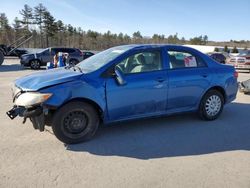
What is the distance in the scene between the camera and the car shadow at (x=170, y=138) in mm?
4609

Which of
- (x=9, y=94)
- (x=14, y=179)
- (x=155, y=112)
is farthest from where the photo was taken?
(x=9, y=94)

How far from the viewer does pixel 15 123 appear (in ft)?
19.5

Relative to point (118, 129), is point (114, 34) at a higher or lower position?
→ higher

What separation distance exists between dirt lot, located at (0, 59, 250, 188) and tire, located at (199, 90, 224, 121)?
233 mm

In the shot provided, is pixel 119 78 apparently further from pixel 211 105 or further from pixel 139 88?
pixel 211 105

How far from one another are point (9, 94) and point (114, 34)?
70.3m

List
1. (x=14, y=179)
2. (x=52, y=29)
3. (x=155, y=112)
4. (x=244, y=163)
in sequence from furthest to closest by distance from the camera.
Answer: (x=52, y=29), (x=155, y=112), (x=244, y=163), (x=14, y=179)

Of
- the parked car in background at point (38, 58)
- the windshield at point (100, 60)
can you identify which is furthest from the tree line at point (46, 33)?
the windshield at point (100, 60)

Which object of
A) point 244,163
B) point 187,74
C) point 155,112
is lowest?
point 244,163

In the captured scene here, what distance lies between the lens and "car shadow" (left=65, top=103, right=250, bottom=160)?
15.1 ft

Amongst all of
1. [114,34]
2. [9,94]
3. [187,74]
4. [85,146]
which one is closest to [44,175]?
[85,146]

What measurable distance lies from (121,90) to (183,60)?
1.68m

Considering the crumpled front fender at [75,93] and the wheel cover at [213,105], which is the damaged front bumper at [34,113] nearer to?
the crumpled front fender at [75,93]

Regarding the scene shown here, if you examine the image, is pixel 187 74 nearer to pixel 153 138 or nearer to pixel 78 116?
pixel 153 138
